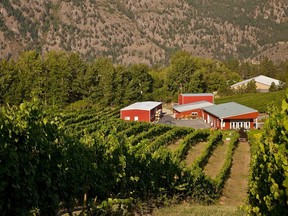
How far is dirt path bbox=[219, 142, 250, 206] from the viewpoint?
21219 millimetres

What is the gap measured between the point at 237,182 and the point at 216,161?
586cm

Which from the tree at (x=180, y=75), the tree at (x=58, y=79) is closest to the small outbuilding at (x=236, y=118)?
the tree at (x=58, y=79)

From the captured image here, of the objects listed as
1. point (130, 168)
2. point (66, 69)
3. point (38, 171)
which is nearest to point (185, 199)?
point (130, 168)

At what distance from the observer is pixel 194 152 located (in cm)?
3422

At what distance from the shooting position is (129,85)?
252 feet

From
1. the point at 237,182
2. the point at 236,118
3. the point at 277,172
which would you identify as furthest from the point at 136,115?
the point at 277,172

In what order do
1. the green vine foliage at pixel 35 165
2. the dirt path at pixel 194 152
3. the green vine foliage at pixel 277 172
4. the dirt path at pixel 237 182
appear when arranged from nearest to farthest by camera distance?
the green vine foliage at pixel 277 172
the green vine foliage at pixel 35 165
the dirt path at pixel 237 182
the dirt path at pixel 194 152

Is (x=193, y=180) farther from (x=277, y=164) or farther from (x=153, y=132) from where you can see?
(x=153, y=132)

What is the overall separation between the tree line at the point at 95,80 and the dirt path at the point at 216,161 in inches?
1206

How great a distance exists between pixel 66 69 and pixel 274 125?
65.9 metres

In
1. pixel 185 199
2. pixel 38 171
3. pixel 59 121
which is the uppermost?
pixel 59 121

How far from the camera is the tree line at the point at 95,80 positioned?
64.1 meters

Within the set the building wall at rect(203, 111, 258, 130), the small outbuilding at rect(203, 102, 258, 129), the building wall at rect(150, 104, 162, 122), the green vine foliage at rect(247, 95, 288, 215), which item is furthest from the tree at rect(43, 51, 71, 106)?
the green vine foliage at rect(247, 95, 288, 215)

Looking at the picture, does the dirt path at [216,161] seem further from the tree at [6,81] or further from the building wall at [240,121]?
the tree at [6,81]
